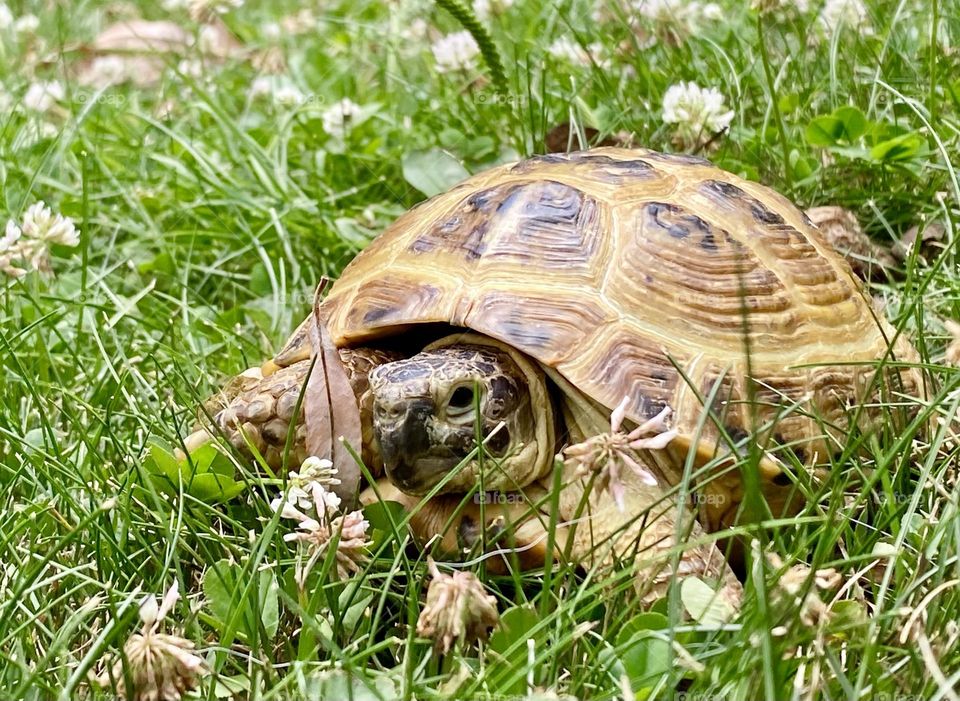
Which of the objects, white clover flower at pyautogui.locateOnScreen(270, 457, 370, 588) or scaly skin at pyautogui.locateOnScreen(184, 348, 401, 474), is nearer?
white clover flower at pyautogui.locateOnScreen(270, 457, 370, 588)

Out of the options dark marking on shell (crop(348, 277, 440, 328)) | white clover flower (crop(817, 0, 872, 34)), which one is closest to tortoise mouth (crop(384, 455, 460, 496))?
dark marking on shell (crop(348, 277, 440, 328))

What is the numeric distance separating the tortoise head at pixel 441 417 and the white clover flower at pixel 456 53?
73.8 inches

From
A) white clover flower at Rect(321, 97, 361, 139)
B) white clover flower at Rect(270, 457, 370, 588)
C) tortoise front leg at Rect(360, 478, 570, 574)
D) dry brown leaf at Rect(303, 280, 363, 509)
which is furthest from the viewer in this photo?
white clover flower at Rect(321, 97, 361, 139)

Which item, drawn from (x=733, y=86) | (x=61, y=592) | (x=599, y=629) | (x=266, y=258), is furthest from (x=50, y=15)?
(x=599, y=629)

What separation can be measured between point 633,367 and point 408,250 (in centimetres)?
57

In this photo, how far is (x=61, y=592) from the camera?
5.51ft

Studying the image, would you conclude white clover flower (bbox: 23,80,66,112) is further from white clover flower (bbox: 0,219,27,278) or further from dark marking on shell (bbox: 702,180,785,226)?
dark marking on shell (bbox: 702,180,785,226)

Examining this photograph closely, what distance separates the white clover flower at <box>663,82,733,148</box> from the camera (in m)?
2.80

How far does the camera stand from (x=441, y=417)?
178 centimetres

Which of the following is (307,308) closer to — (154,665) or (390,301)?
(390,301)

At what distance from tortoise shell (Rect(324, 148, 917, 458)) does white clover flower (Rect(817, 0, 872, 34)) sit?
117 cm

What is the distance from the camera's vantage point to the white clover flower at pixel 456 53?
3.49 m

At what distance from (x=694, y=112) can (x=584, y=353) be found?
125 centimetres

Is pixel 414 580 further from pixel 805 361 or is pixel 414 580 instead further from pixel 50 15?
pixel 50 15
